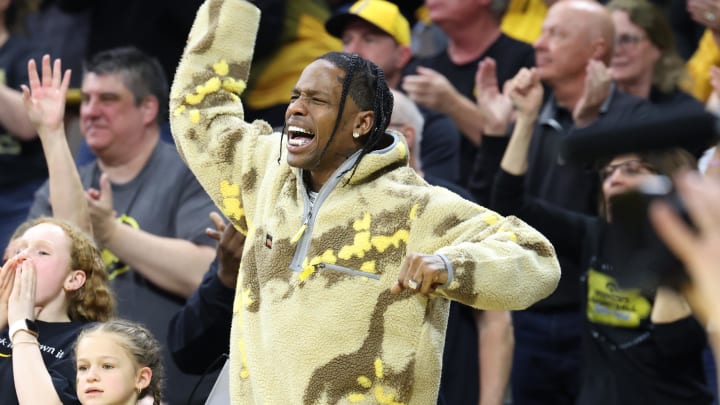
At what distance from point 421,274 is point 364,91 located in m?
0.64

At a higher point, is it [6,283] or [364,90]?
[364,90]

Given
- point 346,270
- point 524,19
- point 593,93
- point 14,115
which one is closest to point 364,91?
point 346,270

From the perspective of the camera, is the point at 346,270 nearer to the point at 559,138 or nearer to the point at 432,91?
the point at 559,138

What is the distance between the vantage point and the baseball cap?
19.2 feet

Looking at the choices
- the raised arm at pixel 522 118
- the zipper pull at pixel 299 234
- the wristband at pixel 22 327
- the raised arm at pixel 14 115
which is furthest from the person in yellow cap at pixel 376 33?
the zipper pull at pixel 299 234

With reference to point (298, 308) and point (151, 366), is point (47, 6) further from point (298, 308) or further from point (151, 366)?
point (298, 308)

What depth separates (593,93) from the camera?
5.30 metres

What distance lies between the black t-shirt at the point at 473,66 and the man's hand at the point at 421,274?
9.10ft

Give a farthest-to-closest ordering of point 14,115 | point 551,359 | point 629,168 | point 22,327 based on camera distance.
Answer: point 14,115 → point 551,359 → point 629,168 → point 22,327

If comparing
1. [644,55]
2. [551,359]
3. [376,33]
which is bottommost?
[551,359]

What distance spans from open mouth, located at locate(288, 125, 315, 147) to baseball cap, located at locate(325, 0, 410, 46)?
2592 mm

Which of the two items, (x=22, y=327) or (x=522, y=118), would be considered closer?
(x=22, y=327)

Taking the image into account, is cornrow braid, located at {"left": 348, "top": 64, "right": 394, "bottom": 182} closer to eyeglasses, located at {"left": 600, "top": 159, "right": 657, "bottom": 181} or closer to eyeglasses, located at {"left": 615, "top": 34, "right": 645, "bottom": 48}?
eyeglasses, located at {"left": 600, "top": 159, "right": 657, "bottom": 181}

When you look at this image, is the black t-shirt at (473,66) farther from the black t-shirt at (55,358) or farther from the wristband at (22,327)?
the wristband at (22,327)
